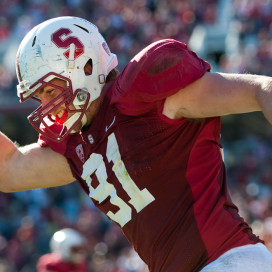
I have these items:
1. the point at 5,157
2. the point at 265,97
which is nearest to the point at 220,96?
the point at 265,97

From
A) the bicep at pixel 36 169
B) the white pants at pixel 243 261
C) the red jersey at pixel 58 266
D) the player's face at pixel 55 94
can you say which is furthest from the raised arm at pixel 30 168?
the red jersey at pixel 58 266

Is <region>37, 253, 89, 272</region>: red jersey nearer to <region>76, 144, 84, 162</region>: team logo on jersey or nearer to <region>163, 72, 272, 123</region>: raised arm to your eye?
<region>76, 144, 84, 162</region>: team logo on jersey

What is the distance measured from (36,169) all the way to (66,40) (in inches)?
24.2

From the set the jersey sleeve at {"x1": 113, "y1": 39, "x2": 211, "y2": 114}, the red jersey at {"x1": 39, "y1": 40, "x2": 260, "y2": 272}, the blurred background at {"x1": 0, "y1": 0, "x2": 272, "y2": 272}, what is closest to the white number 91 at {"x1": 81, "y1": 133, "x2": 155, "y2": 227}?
the red jersey at {"x1": 39, "y1": 40, "x2": 260, "y2": 272}

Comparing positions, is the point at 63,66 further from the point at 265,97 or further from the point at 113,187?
the point at 265,97

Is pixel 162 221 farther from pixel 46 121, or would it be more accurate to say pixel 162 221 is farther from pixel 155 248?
pixel 46 121

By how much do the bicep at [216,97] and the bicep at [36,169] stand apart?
69cm

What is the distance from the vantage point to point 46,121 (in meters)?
3.25

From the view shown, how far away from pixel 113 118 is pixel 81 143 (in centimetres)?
23

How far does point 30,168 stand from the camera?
3.25 m

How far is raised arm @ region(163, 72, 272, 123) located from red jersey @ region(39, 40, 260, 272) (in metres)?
0.04

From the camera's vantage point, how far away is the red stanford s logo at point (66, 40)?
9.71ft

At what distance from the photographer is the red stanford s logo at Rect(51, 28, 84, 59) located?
296 cm

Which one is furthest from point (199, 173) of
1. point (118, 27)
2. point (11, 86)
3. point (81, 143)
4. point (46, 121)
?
point (118, 27)
